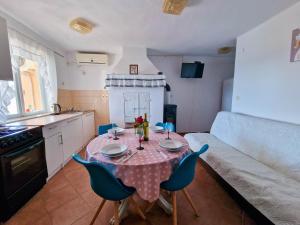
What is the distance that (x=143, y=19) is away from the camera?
7.03ft

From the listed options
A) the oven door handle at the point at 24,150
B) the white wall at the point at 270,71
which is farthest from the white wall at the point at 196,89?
the oven door handle at the point at 24,150

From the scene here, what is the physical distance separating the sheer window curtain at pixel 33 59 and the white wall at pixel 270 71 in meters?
3.68

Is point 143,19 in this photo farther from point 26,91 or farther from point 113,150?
point 26,91

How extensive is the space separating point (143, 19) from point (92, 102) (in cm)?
273

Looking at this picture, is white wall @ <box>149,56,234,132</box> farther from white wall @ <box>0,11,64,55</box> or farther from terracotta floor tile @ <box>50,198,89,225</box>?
terracotta floor tile @ <box>50,198,89,225</box>

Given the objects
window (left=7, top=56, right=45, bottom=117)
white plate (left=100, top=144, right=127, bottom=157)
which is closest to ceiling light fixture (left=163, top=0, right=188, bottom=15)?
white plate (left=100, top=144, right=127, bottom=157)

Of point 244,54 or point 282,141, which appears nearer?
point 282,141

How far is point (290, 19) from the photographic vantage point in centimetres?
190

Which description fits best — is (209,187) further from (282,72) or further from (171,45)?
(171,45)

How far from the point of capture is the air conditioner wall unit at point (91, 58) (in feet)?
12.2

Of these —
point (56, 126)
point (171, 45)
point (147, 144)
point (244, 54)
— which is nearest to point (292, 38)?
point (244, 54)

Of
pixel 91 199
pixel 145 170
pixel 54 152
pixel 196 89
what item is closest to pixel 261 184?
pixel 145 170

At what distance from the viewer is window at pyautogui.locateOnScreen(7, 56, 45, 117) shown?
229 centimetres

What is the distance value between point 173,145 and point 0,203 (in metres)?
1.79
